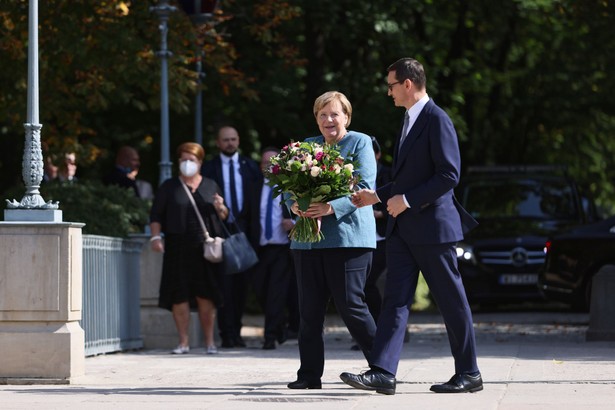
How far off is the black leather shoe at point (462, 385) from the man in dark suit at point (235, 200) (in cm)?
600

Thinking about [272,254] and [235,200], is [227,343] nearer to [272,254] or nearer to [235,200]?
[272,254]

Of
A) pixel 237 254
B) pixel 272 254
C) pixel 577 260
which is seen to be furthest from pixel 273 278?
pixel 577 260

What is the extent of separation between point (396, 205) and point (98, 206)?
259 inches

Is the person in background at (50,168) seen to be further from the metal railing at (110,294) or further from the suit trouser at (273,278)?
the suit trouser at (273,278)

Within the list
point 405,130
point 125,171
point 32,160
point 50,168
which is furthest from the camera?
point 50,168

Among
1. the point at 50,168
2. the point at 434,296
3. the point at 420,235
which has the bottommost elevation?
the point at 434,296

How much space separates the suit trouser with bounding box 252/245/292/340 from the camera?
15.2 m

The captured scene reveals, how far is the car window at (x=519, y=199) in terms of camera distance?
20.7 m

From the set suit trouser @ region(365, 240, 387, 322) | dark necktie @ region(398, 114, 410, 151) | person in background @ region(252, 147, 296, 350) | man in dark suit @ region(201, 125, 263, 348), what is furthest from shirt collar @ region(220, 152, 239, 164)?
dark necktie @ region(398, 114, 410, 151)

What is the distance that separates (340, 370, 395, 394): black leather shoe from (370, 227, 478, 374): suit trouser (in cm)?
5

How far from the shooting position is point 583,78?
1121 inches

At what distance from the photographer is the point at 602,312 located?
50.0 feet

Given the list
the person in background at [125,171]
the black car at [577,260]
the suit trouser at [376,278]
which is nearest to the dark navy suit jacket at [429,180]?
the suit trouser at [376,278]

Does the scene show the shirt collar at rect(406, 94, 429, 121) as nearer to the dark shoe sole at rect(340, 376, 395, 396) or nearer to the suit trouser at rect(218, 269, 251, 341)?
the dark shoe sole at rect(340, 376, 395, 396)
